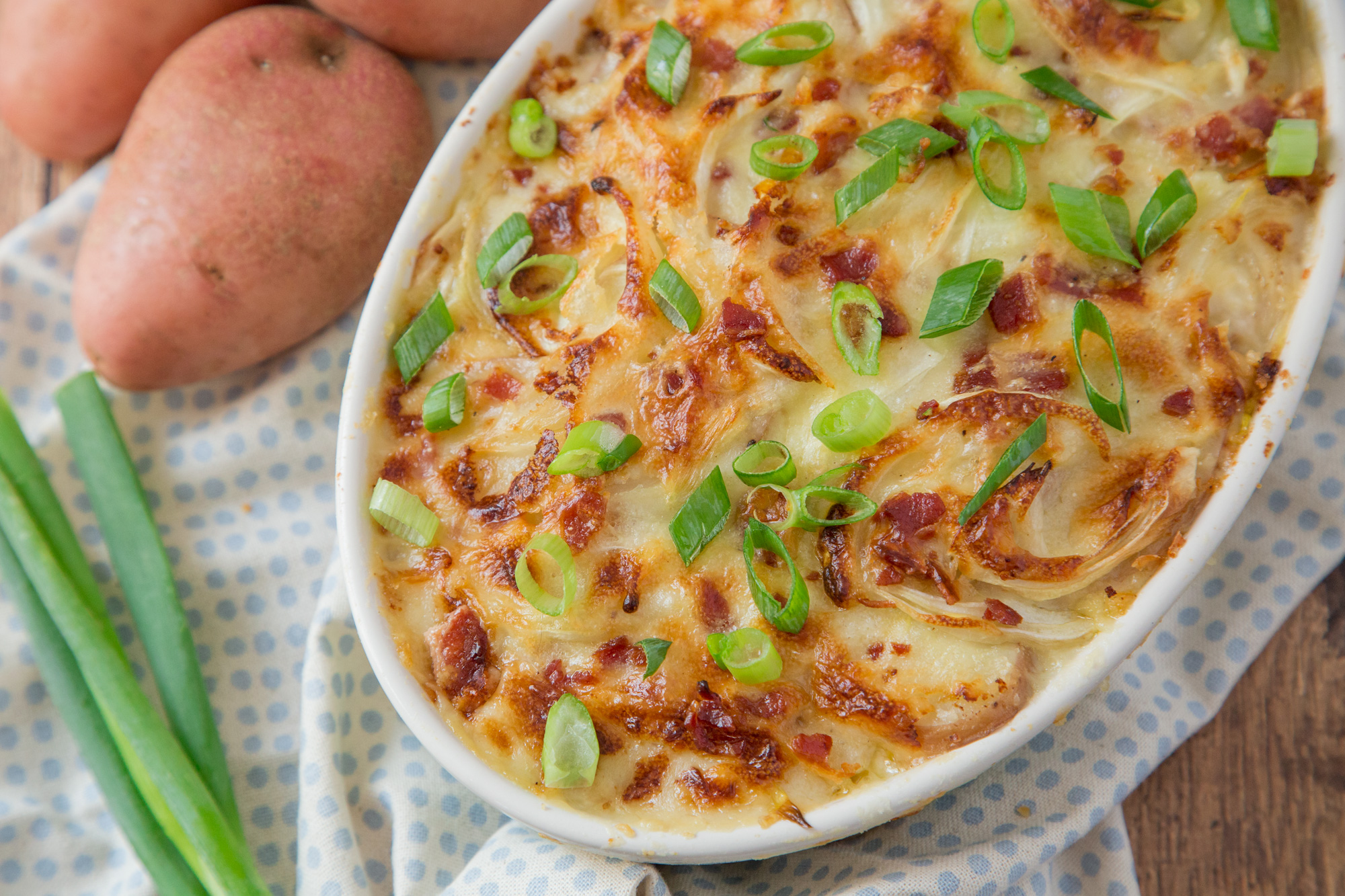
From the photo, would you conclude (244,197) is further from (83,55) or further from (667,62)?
(667,62)

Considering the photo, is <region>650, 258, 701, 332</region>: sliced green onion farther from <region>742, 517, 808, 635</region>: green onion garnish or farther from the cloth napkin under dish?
the cloth napkin under dish

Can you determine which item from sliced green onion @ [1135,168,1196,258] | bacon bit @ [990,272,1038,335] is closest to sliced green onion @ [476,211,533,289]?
bacon bit @ [990,272,1038,335]

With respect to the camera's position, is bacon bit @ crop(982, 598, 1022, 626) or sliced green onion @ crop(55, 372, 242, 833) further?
sliced green onion @ crop(55, 372, 242, 833)

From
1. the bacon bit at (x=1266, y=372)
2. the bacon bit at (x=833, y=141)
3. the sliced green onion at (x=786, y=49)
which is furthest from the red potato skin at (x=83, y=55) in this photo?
the bacon bit at (x=1266, y=372)

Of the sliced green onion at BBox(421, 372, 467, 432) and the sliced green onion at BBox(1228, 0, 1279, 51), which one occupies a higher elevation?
the sliced green onion at BBox(1228, 0, 1279, 51)

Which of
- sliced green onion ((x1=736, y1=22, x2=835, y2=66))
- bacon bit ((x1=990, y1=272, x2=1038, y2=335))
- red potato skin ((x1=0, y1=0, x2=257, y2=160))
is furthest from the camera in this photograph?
red potato skin ((x1=0, y1=0, x2=257, y2=160))

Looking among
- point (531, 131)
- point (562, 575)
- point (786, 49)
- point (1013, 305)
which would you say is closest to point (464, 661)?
point (562, 575)
